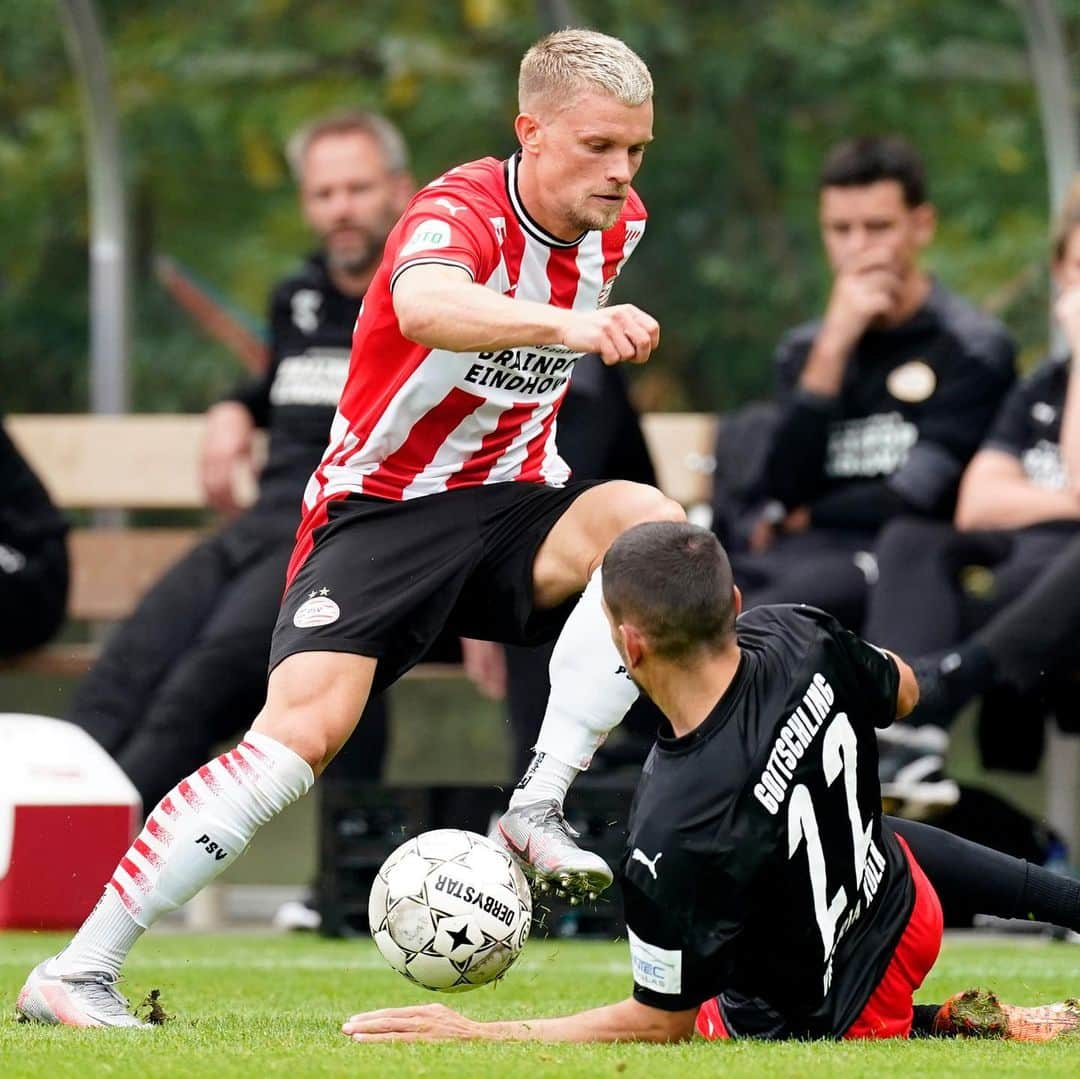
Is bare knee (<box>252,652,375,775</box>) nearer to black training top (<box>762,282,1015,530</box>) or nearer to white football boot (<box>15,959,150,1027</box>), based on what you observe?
white football boot (<box>15,959,150,1027</box>)

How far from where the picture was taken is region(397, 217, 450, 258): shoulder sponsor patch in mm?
4590

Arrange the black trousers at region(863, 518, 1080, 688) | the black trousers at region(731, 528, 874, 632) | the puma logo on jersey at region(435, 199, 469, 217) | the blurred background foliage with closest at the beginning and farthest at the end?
the puma logo on jersey at region(435, 199, 469, 217)
the black trousers at region(863, 518, 1080, 688)
the black trousers at region(731, 528, 874, 632)
the blurred background foliage

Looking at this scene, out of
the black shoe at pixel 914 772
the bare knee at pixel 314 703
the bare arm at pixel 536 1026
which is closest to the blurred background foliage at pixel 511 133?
the black shoe at pixel 914 772

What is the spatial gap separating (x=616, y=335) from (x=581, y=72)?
909 mm

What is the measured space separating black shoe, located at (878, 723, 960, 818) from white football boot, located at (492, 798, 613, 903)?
97.4 inches

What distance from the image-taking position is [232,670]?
7.94 metres

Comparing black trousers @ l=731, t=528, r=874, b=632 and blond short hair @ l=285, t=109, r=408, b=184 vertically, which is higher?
→ blond short hair @ l=285, t=109, r=408, b=184

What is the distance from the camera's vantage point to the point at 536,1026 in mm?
4188

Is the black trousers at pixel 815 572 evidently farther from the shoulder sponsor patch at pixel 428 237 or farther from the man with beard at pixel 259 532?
the shoulder sponsor patch at pixel 428 237

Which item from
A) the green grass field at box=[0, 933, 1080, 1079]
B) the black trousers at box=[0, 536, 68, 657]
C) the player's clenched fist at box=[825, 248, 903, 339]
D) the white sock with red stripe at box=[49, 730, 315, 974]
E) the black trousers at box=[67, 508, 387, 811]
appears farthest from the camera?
the black trousers at box=[0, 536, 68, 657]

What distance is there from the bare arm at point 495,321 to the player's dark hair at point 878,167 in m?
3.87

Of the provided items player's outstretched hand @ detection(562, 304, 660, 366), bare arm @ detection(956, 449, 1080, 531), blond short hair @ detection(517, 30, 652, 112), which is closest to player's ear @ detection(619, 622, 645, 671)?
player's outstretched hand @ detection(562, 304, 660, 366)

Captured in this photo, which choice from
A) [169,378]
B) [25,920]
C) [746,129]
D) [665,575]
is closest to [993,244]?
[746,129]

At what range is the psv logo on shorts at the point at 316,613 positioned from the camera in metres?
4.72
